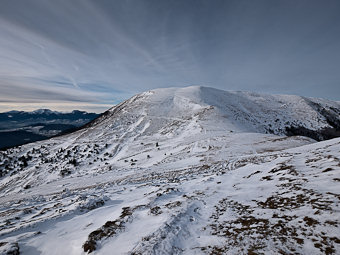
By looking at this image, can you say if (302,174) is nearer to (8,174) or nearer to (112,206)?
(112,206)

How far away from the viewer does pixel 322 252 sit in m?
3.29

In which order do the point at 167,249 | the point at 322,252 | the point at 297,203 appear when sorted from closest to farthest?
the point at 322,252, the point at 167,249, the point at 297,203

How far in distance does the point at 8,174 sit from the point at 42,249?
144ft

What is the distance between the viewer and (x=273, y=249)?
3.61 m

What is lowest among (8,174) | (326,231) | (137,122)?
(8,174)

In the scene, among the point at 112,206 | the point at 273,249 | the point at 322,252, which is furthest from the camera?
the point at 112,206

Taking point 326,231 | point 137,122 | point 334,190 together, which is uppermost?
point 137,122

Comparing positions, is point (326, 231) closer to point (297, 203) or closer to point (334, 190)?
point (297, 203)

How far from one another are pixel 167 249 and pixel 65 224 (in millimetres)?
5177

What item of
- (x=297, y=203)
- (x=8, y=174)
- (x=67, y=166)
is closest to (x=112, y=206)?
(x=297, y=203)

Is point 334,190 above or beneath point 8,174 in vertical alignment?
above

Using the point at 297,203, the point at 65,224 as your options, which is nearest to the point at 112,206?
the point at 65,224

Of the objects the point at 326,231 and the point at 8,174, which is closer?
the point at 326,231

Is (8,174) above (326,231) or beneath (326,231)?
beneath
